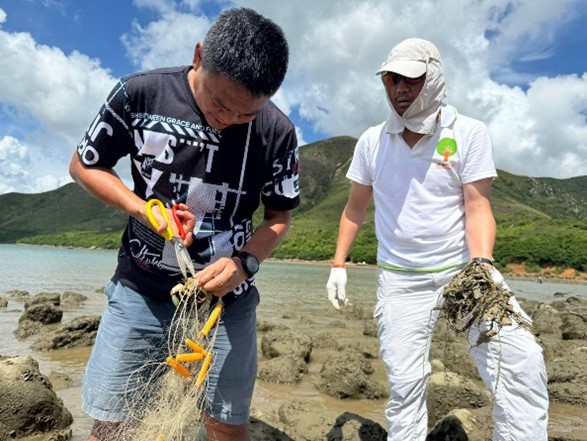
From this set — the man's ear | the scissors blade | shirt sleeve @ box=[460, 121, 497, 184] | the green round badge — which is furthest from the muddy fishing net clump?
the man's ear

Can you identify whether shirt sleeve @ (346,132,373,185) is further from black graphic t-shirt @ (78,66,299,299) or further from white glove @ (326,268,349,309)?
black graphic t-shirt @ (78,66,299,299)

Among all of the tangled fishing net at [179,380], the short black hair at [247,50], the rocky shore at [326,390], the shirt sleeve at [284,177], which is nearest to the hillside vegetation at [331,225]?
the rocky shore at [326,390]

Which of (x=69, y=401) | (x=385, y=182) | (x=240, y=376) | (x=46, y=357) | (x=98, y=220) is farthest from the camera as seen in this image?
(x=98, y=220)

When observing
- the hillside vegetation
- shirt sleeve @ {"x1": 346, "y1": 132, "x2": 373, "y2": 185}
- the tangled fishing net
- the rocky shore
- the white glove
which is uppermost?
the hillside vegetation

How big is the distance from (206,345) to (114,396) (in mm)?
548

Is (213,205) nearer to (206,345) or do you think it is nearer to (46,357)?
(206,345)

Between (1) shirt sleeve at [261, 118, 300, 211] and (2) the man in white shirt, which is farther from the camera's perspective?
(2) the man in white shirt

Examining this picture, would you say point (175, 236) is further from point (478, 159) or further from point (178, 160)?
point (478, 159)

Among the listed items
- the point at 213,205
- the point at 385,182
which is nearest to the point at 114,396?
the point at 213,205

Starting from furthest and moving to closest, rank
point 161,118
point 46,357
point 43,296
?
point 43,296 → point 46,357 → point 161,118

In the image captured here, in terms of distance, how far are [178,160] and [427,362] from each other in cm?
216

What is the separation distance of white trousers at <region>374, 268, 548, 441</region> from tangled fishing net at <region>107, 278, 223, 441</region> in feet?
4.71

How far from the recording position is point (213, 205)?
8.55ft

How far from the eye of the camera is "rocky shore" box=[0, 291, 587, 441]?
4461 mm
